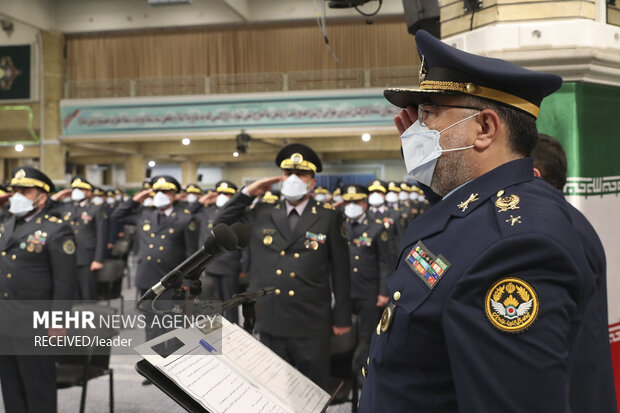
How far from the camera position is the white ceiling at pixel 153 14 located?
1455cm

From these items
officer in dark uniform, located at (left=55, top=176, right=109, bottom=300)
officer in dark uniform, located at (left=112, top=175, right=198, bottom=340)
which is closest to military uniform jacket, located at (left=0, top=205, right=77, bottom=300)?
officer in dark uniform, located at (left=112, top=175, right=198, bottom=340)

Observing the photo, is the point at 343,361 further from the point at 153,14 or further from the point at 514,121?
the point at 153,14

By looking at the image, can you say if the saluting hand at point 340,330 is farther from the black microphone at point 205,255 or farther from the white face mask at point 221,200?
the white face mask at point 221,200

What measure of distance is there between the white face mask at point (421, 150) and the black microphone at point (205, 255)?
0.51m

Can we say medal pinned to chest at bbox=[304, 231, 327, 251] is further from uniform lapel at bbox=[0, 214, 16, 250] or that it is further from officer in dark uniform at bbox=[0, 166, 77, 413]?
uniform lapel at bbox=[0, 214, 16, 250]

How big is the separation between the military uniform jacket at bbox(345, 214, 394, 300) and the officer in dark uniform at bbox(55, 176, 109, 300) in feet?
10.8

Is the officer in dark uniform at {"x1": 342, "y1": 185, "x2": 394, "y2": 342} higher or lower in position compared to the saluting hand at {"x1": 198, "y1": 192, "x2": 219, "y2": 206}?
lower

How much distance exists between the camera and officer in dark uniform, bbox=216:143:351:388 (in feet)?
9.71

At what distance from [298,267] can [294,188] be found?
46 cm

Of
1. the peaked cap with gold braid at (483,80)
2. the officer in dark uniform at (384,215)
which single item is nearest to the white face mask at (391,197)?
the officer in dark uniform at (384,215)

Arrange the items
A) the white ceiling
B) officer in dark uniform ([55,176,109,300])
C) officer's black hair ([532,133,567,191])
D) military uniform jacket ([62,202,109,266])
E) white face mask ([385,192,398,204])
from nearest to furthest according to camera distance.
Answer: officer's black hair ([532,133,567,191]) → officer in dark uniform ([55,176,109,300]) → military uniform jacket ([62,202,109,266]) → white face mask ([385,192,398,204]) → the white ceiling

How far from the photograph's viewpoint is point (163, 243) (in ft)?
16.8

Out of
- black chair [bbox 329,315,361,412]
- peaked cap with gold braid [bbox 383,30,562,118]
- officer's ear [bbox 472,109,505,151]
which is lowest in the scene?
black chair [bbox 329,315,361,412]

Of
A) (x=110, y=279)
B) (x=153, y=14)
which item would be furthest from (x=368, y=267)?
(x=153, y=14)
